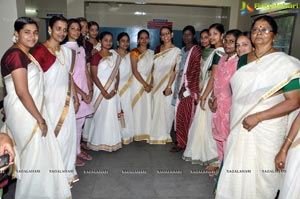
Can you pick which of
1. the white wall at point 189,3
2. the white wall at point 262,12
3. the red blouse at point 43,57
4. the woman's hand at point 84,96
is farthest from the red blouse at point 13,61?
the white wall at point 189,3

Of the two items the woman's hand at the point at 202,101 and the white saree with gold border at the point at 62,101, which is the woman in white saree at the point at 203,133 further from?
the white saree with gold border at the point at 62,101

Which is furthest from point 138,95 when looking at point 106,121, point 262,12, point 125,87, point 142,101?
point 262,12

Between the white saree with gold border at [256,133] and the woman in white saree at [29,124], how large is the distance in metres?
1.33

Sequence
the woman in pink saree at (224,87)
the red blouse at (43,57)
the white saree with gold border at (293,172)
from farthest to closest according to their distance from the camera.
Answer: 1. the woman in pink saree at (224,87)
2. the red blouse at (43,57)
3. the white saree with gold border at (293,172)

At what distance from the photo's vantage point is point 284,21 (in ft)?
13.6

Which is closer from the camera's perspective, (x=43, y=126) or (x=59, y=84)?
(x=43, y=126)

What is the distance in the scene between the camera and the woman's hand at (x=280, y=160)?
1756mm

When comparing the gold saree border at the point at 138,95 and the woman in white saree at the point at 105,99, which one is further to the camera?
the gold saree border at the point at 138,95

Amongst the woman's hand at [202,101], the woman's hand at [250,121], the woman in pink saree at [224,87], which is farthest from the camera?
the woman's hand at [202,101]

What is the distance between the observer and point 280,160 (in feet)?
5.85

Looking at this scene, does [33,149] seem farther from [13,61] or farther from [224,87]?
[224,87]

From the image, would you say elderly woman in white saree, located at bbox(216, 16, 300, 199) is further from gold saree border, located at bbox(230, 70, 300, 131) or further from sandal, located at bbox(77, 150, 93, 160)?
sandal, located at bbox(77, 150, 93, 160)

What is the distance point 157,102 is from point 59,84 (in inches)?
64.7

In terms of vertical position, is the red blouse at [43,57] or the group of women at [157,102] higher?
the red blouse at [43,57]
